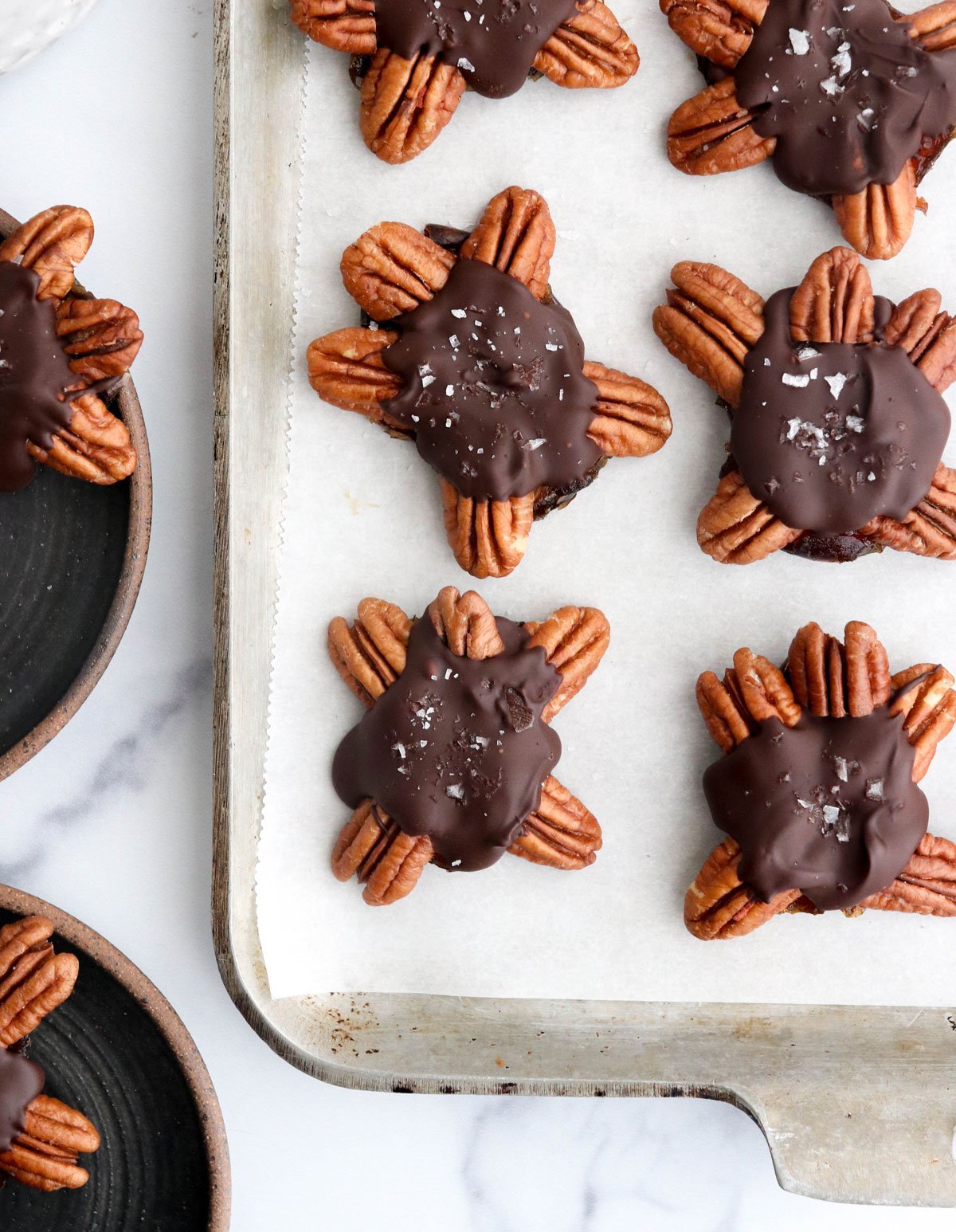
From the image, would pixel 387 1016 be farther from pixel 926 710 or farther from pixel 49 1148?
pixel 926 710

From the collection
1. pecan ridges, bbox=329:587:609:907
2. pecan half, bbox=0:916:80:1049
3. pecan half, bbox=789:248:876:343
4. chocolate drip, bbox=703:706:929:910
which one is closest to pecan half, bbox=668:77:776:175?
pecan half, bbox=789:248:876:343

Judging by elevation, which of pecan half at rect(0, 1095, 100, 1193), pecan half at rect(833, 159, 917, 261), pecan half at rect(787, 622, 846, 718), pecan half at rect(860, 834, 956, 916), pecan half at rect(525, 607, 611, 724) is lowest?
pecan half at rect(860, 834, 956, 916)

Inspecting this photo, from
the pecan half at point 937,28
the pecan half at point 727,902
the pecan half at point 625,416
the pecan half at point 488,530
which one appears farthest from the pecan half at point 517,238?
the pecan half at point 727,902

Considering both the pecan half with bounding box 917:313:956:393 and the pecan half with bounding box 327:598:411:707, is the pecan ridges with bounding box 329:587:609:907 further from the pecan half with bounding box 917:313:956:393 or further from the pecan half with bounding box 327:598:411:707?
the pecan half with bounding box 917:313:956:393

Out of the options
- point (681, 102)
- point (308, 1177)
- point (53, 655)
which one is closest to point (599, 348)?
point (681, 102)

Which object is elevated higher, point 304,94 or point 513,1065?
point 304,94

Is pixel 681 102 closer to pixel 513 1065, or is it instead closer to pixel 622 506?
pixel 622 506
